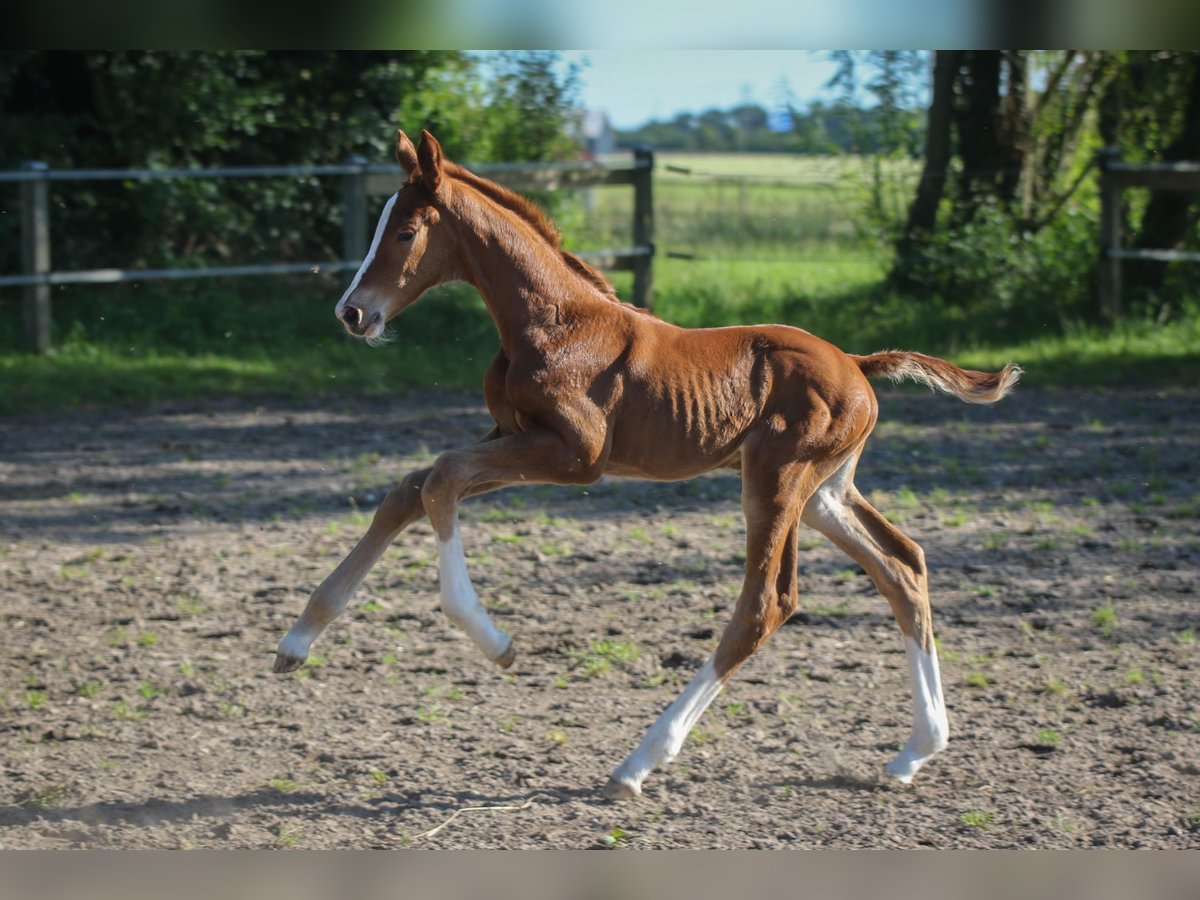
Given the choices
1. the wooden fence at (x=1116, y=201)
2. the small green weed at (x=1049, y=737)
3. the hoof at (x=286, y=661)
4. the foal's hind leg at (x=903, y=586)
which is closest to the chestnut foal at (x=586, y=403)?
the hoof at (x=286, y=661)

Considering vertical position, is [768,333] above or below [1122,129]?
below

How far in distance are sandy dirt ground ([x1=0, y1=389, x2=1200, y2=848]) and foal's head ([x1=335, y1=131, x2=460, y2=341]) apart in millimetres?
1429

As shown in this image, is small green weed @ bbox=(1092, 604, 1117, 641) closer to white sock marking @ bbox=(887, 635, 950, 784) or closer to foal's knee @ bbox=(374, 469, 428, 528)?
white sock marking @ bbox=(887, 635, 950, 784)

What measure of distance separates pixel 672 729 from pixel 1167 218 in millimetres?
9931

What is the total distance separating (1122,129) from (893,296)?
269 cm

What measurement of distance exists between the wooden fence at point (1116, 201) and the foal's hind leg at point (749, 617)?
27.9ft

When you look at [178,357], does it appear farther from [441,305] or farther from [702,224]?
[702,224]

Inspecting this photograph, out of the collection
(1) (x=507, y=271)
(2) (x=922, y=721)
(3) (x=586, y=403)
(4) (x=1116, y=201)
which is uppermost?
(4) (x=1116, y=201)

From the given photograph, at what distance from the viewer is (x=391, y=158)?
13.4 m

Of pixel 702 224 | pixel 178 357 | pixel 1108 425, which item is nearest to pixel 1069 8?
pixel 1108 425

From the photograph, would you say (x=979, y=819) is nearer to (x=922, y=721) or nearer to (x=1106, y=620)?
(x=922, y=721)

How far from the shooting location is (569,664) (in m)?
5.15

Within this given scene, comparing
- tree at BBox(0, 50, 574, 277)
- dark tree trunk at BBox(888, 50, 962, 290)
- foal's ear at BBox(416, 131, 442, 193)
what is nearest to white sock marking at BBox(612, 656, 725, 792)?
foal's ear at BBox(416, 131, 442, 193)

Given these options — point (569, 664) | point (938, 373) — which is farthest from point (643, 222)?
Result: point (938, 373)
